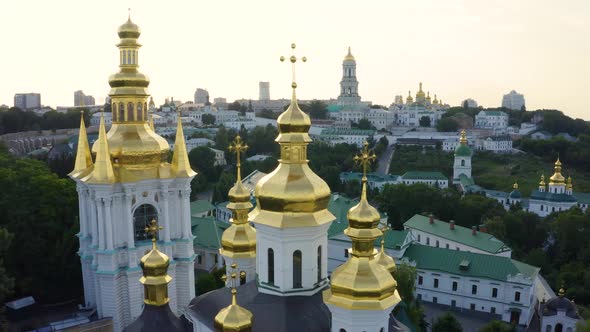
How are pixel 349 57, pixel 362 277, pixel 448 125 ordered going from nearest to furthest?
pixel 362 277, pixel 448 125, pixel 349 57

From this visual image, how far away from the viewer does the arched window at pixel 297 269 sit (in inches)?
419

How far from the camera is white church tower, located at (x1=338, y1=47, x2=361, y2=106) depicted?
113688 mm

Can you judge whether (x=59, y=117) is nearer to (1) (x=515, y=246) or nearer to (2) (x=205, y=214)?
(2) (x=205, y=214)

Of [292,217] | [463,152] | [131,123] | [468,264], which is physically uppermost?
[131,123]

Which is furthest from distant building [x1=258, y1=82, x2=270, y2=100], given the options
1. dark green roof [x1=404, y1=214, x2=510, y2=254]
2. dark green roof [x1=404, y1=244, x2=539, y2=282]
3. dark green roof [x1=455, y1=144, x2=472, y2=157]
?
dark green roof [x1=404, y1=244, x2=539, y2=282]

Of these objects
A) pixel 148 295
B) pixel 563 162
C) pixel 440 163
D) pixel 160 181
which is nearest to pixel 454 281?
pixel 160 181

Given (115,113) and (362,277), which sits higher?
(115,113)

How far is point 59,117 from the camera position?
6412 cm

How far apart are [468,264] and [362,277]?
58.5 ft

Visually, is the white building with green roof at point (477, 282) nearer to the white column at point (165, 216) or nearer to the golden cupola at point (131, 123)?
the white column at point (165, 216)

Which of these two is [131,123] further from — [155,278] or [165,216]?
[155,278]

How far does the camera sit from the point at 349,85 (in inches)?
4486

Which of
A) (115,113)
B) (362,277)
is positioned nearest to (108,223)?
(115,113)

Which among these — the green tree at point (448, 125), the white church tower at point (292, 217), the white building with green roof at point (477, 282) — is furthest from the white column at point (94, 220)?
the green tree at point (448, 125)
